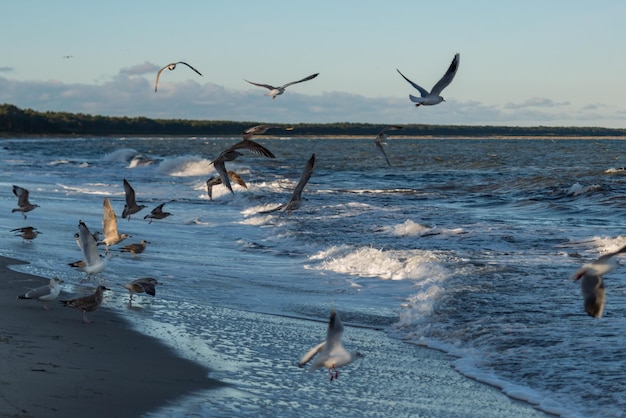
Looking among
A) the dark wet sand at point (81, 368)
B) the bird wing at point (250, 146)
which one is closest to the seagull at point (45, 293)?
the dark wet sand at point (81, 368)

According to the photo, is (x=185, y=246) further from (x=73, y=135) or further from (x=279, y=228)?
(x=73, y=135)

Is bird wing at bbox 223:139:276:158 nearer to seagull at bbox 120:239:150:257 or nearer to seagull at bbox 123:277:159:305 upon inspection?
seagull at bbox 123:277:159:305

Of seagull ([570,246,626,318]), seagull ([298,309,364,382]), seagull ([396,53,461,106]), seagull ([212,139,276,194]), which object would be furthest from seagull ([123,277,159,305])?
seagull ([570,246,626,318])

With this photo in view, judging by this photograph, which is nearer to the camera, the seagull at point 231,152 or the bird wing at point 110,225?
the seagull at point 231,152

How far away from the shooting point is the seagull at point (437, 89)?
8.79 meters

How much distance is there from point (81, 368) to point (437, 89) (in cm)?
446

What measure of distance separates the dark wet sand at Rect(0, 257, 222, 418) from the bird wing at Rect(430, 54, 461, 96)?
3614 mm

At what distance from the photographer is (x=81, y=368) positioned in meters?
6.41

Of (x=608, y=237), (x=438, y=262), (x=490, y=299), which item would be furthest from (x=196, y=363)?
(x=608, y=237)

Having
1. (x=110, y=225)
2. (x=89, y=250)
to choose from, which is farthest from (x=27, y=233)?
(x=89, y=250)

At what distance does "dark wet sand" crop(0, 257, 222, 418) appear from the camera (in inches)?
218

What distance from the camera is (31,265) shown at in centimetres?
1123

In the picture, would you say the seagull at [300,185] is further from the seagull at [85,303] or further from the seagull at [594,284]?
the seagull at [594,284]

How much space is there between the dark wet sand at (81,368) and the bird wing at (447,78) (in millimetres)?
3614
